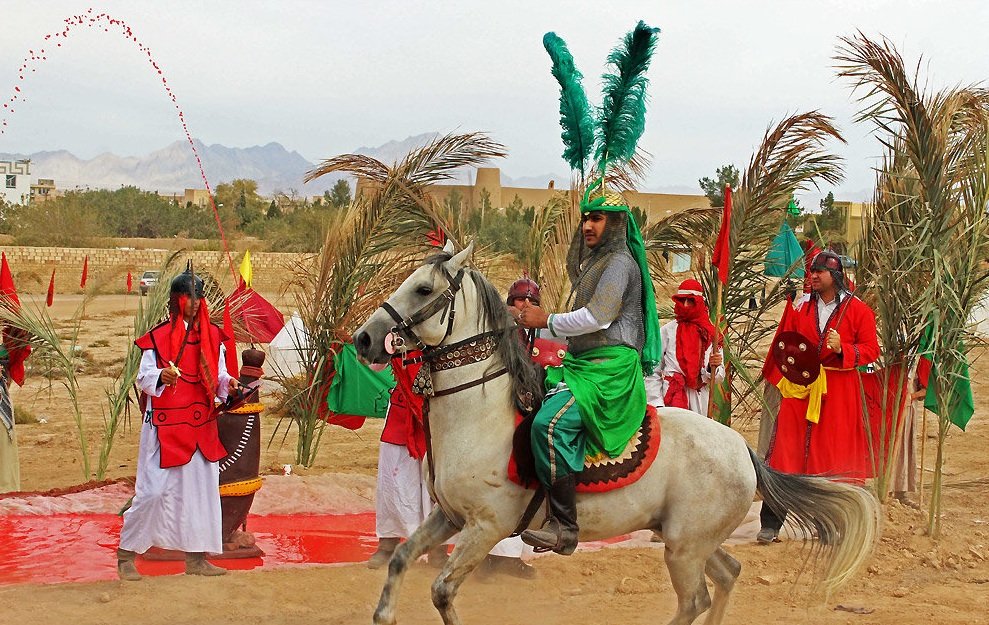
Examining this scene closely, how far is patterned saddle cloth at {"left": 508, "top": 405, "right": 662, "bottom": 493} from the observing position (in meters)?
5.56

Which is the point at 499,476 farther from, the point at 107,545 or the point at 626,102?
the point at 107,545

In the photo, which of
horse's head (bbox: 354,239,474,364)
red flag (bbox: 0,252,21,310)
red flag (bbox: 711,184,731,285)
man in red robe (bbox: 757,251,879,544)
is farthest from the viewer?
red flag (bbox: 0,252,21,310)

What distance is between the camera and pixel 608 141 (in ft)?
21.2

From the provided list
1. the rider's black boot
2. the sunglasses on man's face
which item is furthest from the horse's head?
the sunglasses on man's face

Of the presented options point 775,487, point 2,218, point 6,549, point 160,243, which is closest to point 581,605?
point 775,487

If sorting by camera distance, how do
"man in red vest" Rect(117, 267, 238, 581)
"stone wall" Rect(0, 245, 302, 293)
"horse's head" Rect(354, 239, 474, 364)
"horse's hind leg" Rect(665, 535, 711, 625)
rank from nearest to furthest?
"horse's head" Rect(354, 239, 474, 364), "horse's hind leg" Rect(665, 535, 711, 625), "man in red vest" Rect(117, 267, 238, 581), "stone wall" Rect(0, 245, 302, 293)

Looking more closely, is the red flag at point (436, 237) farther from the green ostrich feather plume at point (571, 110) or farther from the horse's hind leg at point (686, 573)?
the horse's hind leg at point (686, 573)

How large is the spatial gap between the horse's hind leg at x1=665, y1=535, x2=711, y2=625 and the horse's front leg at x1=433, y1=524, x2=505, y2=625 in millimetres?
1104

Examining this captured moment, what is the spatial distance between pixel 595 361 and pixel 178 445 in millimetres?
3074

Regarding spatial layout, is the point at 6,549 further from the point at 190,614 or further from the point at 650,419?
the point at 650,419

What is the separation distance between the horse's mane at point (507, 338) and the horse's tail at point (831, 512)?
1.50m

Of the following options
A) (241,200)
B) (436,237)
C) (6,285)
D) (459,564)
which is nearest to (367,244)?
(436,237)

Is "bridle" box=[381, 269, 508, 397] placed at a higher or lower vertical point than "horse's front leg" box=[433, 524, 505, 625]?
higher

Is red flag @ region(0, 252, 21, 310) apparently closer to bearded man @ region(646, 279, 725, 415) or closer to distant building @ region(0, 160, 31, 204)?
bearded man @ region(646, 279, 725, 415)
